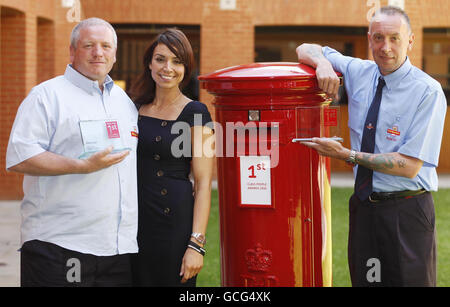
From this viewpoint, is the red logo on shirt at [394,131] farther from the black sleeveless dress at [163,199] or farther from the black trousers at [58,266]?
the black trousers at [58,266]

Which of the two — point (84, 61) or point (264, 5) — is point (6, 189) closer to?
point (264, 5)

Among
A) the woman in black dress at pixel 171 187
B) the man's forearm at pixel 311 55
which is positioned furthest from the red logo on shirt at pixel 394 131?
the woman in black dress at pixel 171 187

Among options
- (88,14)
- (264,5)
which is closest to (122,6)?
(88,14)

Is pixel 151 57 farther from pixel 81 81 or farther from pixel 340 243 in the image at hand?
pixel 340 243

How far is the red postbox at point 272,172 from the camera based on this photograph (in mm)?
3594

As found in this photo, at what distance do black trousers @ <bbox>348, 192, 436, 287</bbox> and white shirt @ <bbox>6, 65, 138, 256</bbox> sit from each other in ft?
3.93

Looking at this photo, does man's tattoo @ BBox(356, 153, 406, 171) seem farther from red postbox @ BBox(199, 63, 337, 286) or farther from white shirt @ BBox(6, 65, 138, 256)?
white shirt @ BBox(6, 65, 138, 256)

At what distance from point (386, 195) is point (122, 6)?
29.7 ft

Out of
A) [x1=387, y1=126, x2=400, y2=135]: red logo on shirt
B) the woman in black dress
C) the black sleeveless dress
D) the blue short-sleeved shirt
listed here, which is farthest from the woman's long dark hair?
[x1=387, y1=126, x2=400, y2=135]: red logo on shirt

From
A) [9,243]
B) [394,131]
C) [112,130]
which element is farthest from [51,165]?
[9,243]

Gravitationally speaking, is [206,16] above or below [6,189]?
above

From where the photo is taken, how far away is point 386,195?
3.46 meters

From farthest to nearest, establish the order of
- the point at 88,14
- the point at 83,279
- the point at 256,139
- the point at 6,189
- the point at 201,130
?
1. the point at 88,14
2. the point at 6,189
3. the point at 256,139
4. the point at 201,130
5. the point at 83,279

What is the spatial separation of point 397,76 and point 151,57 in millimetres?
1233
